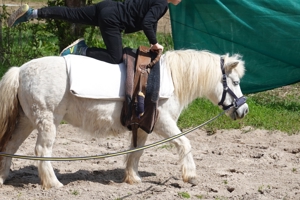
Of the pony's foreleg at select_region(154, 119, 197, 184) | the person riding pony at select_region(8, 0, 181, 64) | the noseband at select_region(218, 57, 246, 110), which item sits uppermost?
the person riding pony at select_region(8, 0, 181, 64)

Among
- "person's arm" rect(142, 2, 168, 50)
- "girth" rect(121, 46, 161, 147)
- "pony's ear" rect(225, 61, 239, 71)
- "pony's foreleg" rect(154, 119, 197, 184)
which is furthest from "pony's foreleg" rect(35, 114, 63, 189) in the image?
"pony's ear" rect(225, 61, 239, 71)

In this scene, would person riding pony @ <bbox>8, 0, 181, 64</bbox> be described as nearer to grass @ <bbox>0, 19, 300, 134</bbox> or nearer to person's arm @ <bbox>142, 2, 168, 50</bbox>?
person's arm @ <bbox>142, 2, 168, 50</bbox>

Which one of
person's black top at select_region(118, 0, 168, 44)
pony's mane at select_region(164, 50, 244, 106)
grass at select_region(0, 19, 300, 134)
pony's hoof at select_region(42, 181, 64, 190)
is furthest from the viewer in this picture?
grass at select_region(0, 19, 300, 134)

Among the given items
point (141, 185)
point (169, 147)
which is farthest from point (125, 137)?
point (141, 185)

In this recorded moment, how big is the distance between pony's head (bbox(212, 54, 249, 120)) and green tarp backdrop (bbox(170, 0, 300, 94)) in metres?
2.94

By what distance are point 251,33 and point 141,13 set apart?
341cm

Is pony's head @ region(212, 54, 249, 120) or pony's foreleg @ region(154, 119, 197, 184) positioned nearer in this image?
pony's foreleg @ region(154, 119, 197, 184)

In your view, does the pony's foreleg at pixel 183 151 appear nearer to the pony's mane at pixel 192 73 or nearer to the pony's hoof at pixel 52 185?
the pony's mane at pixel 192 73

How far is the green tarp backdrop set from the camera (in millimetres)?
8789

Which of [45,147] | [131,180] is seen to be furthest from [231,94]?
[45,147]

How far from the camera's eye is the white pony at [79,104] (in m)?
5.57

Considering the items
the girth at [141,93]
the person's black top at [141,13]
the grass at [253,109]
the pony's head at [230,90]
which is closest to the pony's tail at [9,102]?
the girth at [141,93]

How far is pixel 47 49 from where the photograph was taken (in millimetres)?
10555

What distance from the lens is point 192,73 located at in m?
5.88
